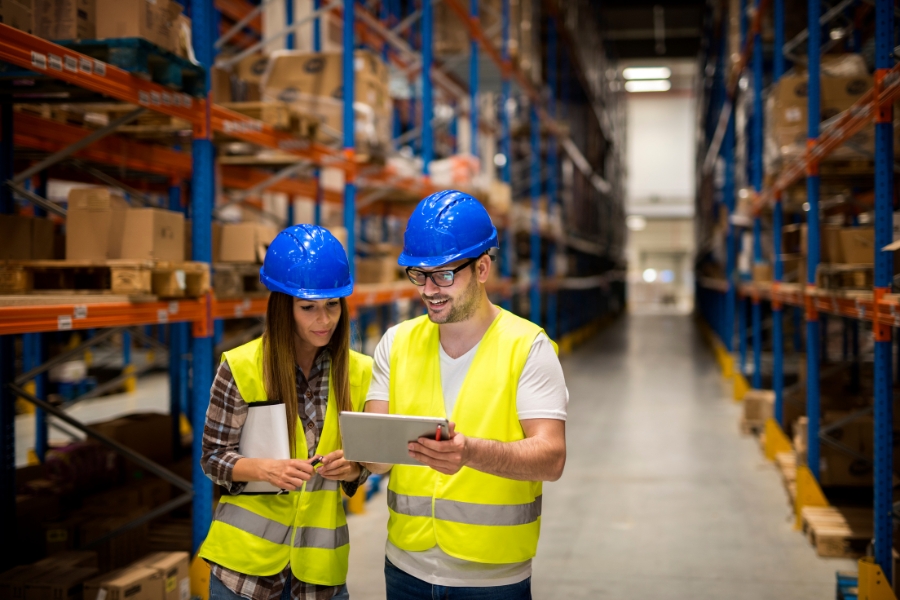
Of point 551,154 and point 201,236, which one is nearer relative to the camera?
point 201,236

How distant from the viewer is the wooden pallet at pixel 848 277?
505cm

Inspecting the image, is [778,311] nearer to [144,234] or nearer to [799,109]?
[799,109]

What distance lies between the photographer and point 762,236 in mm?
10320

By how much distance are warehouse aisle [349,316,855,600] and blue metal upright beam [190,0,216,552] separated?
1077 millimetres

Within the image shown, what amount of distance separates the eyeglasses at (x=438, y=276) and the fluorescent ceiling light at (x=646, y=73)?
35513 mm

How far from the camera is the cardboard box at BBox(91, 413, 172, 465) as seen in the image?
5812 mm

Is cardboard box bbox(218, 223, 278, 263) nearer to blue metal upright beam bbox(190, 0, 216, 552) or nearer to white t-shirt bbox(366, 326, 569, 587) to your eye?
blue metal upright beam bbox(190, 0, 216, 552)

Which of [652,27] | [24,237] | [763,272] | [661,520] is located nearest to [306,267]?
[24,237]

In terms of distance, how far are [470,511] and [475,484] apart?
0.07 m

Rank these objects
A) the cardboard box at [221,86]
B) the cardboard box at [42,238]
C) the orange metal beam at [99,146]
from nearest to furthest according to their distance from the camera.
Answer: the cardboard box at [42,238] → the orange metal beam at [99,146] → the cardboard box at [221,86]

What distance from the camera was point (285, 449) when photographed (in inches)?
94.1

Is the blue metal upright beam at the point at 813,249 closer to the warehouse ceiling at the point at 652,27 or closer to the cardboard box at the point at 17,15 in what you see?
the cardboard box at the point at 17,15

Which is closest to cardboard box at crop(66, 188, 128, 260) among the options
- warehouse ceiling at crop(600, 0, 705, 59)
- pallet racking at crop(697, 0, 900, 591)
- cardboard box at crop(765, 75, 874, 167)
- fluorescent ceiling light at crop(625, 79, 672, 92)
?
pallet racking at crop(697, 0, 900, 591)

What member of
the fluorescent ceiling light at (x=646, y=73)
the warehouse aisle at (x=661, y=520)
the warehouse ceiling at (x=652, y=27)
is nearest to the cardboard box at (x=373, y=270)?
the warehouse aisle at (x=661, y=520)
